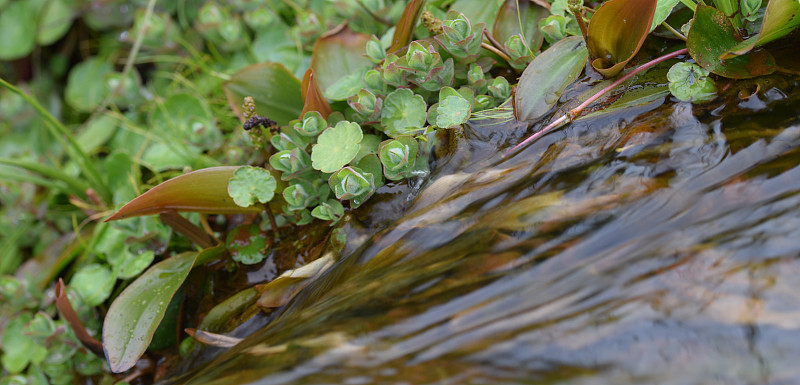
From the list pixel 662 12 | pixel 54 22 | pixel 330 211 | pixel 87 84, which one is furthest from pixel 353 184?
pixel 54 22

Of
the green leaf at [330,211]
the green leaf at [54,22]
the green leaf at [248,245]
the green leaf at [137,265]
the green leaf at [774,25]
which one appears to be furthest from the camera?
the green leaf at [54,22]

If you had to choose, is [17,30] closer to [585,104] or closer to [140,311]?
[140,311]

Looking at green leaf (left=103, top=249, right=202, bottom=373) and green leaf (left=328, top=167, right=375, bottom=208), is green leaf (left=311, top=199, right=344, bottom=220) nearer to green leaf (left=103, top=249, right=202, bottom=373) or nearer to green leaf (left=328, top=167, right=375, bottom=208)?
green leaf (left=328, top=167, right=375, bottom=208)

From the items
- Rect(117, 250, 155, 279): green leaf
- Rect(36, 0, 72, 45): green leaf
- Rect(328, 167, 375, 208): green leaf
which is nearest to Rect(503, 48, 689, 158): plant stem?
Rect(328, 167, 375, 208): green leaf

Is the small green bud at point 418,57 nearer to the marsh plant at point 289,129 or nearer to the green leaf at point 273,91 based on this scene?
the marsh plant at point 289,129

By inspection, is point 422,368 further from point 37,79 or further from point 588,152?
point 37,79

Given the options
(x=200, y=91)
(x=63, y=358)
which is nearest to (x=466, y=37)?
(x=200, y=91)

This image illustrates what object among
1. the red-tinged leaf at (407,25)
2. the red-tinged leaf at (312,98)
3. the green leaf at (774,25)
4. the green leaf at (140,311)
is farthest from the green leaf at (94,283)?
the green leaf at (774,25)
